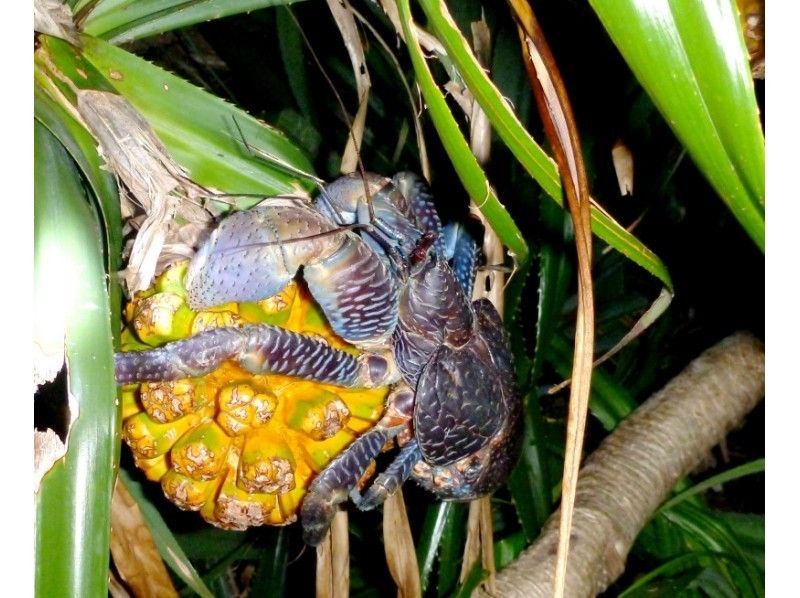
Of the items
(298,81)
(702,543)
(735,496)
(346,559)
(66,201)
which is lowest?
(735,496)

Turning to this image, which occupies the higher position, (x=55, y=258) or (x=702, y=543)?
(x=55, y=258)

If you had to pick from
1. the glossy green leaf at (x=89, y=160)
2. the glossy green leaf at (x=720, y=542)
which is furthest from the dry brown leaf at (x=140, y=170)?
the glossy green leaf at (x=720, y=542)

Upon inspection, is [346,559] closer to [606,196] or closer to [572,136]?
[572,136]

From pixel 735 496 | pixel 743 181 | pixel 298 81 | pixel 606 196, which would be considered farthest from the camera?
pixel 735 496

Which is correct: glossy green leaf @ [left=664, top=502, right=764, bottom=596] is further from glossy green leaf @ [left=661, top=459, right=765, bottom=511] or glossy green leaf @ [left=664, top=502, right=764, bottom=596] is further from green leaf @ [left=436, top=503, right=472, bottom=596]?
green leaf @ [left=436, top=503, right=472, bottom=596]

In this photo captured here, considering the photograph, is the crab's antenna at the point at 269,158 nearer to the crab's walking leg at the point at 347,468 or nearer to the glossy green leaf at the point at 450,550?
the crab's walking leg at the point at 347,468


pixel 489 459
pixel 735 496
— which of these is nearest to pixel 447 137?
pixel 489 459
